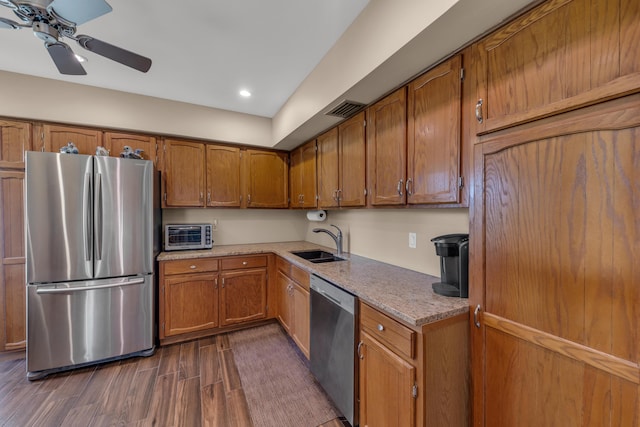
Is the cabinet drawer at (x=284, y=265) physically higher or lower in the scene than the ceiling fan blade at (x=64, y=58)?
lower

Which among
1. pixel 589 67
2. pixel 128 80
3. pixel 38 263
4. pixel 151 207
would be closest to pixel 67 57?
pixel 128 80

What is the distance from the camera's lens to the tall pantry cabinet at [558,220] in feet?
2.63

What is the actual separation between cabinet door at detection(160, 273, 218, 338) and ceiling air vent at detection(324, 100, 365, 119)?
2122 millimetres

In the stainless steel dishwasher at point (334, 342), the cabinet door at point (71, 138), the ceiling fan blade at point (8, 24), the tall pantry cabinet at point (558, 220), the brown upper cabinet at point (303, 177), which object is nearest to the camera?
the tall pantry cabinet at point (558, 220)

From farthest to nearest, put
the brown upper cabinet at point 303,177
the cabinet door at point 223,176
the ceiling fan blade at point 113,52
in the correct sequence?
1. the cabinet door at point 223,176
2. the brown upper cabinet at point 303,177
3. the ceiling fan blade at point 113,52

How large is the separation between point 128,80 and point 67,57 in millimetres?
959

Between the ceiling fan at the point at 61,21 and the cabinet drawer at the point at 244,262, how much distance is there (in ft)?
6.43

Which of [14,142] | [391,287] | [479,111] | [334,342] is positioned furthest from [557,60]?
[14,142]

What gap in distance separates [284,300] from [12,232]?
8.67 ft

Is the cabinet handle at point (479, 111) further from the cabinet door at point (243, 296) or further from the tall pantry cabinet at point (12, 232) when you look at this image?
the tall pantry cabinet at point (12, 232)

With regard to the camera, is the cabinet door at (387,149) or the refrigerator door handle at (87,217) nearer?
the cabinet door at (387,149)

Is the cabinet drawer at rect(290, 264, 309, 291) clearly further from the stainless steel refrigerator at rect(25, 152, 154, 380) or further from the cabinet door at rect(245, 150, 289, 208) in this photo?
the stainless steel refrigerator at rect(25, 152, 154, 380)

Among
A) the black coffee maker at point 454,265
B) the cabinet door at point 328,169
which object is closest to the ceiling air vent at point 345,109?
the cabinet door at point 328,169

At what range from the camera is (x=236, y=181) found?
3.30m
